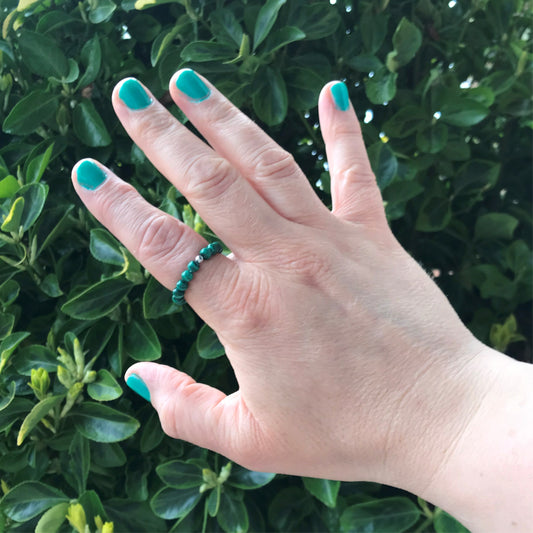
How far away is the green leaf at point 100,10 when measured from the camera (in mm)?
863

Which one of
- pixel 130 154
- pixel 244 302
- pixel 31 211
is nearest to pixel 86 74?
pixel 130 154

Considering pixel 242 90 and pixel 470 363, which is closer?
pixel 470 363

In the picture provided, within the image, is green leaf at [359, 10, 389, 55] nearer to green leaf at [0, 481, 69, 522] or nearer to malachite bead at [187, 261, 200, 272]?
malachite bead at [187, 261, 200, 272]

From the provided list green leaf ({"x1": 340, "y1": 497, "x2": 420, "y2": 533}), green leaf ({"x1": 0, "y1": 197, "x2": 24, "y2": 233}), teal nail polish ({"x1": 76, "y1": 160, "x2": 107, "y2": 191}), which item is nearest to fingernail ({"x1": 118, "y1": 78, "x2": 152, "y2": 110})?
teal nail polish ({"x1": 76, "y1": 160, "x2": 107, "y2": 191})

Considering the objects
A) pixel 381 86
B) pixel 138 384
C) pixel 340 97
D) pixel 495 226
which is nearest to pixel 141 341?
pixel 138 384

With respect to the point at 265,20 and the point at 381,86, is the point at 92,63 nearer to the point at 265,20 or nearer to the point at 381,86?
the point at 265,20

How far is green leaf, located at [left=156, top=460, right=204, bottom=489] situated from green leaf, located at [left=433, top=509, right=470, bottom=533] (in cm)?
39

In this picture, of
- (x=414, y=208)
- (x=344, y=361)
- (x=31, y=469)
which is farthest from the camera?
(x=414, y=208)

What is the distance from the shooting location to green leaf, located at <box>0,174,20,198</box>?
803 mm

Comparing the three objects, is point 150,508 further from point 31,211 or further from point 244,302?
point 31,211

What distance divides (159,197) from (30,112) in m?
0.24

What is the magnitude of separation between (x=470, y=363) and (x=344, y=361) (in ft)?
0.59

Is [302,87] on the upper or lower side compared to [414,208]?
upper

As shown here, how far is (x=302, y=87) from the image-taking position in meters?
0.94
